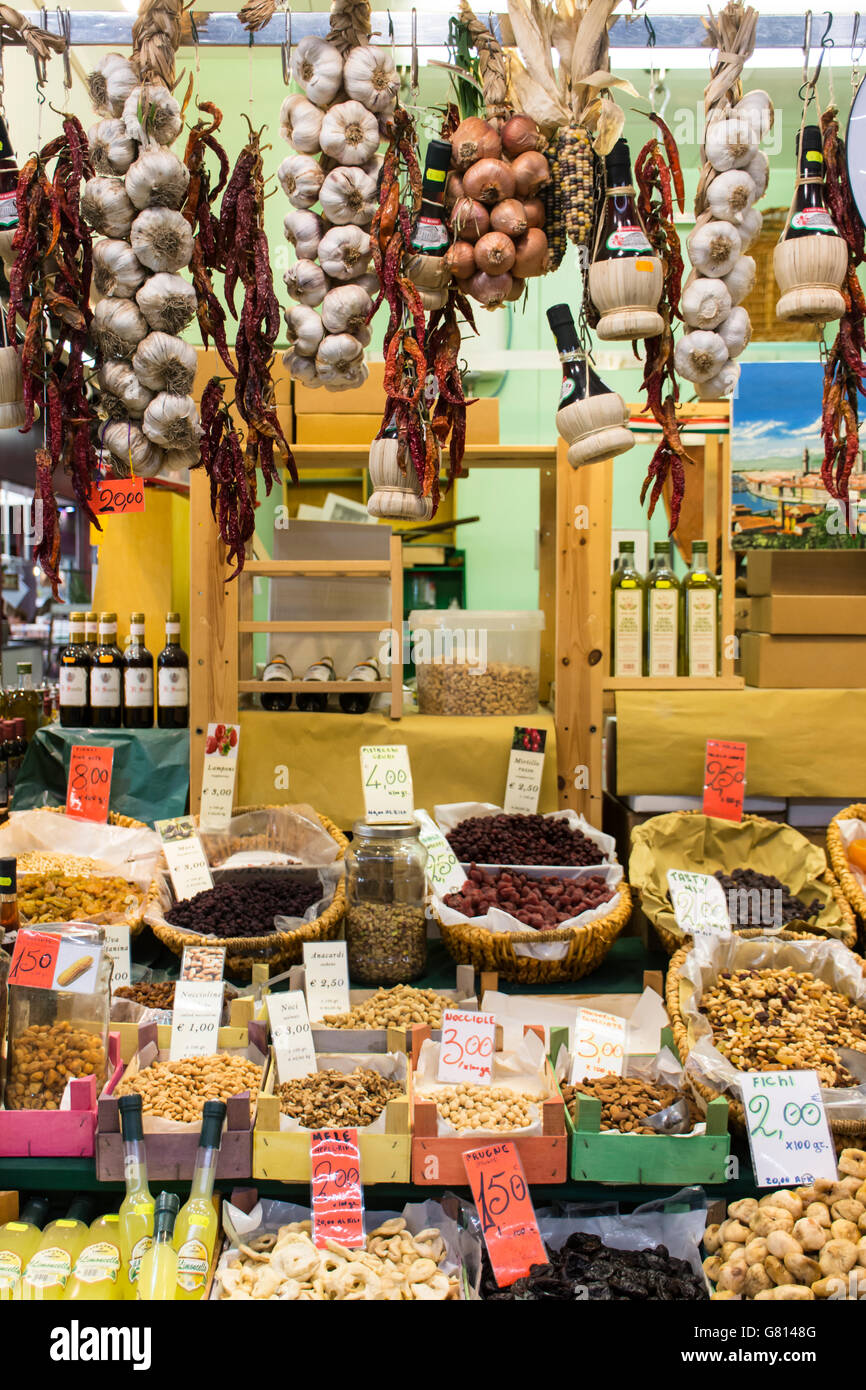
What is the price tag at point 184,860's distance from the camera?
277 cm

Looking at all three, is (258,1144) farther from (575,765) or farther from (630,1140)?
(575,765)

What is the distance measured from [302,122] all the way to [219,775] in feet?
5.82

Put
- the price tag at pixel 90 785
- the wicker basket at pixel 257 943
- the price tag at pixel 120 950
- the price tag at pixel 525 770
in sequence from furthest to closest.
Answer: the price tag at pixel 525 770 < the price tag at pixel 90 785 < the wicker basket at pixel 257 943 < the price tag at pixel 120 950

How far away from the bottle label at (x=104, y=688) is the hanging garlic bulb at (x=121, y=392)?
4.90ft

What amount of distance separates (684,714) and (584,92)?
1786 millimetres

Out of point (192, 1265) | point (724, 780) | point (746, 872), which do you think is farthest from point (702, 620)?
point (192, 1265)

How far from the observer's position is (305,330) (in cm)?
195

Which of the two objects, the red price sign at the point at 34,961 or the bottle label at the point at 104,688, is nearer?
the red price sign at the point at 34,961

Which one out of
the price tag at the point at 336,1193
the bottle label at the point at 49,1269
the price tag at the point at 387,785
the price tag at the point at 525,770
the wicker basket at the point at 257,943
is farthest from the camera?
the price tag at the point at 525,770

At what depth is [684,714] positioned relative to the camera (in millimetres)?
3230

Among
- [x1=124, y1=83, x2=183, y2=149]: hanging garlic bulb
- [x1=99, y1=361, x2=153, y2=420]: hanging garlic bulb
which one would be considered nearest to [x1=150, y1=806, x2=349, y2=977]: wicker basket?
[x1=99, y1=361, x2=153, y2=420]: hanging garlic bulb

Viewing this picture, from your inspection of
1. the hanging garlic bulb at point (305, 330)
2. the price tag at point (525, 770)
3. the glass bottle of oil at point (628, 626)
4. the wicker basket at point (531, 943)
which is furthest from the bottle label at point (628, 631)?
the hanging garlic bulb at point (305, 330)

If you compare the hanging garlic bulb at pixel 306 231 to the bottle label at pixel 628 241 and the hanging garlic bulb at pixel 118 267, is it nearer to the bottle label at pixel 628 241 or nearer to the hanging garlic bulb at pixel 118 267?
the hanging garlic bulb at pixel 118 267
